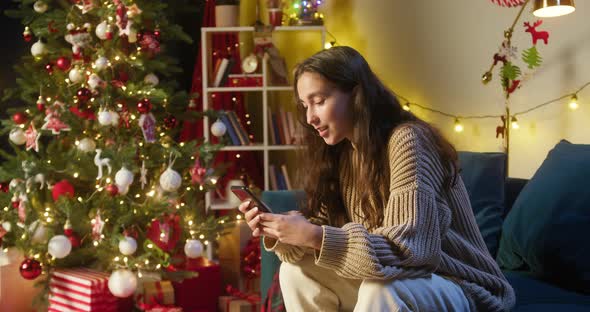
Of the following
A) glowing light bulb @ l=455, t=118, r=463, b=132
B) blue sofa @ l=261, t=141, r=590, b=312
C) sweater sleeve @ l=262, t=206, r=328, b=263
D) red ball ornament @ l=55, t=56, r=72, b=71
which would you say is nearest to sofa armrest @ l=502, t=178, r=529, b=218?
blue sofa @ l=261, t=141, r=590, b=312

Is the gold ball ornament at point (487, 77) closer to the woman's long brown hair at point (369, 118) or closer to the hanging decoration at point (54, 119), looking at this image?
the woman's long brown hair at point (369, 118)

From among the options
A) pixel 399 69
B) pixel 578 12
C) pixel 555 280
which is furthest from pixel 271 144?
pixel 555 280

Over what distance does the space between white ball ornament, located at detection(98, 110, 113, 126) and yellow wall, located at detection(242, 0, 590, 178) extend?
148 cm

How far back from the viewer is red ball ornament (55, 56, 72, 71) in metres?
3.00

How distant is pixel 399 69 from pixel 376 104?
1986mm

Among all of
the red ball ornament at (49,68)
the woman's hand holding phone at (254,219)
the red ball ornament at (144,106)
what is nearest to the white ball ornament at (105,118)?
the red ball ornament at (144,106)

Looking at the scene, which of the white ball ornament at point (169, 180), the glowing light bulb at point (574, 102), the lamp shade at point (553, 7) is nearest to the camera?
the lamp shade at point (553, 7)

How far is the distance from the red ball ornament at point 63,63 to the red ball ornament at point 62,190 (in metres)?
0.48

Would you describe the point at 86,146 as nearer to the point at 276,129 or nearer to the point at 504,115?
the point at 276,129

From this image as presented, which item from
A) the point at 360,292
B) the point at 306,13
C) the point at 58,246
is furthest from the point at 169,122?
the point at 360,292

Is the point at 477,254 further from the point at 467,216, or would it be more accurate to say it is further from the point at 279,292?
the point at 279,292

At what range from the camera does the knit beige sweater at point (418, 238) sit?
1.49 meters

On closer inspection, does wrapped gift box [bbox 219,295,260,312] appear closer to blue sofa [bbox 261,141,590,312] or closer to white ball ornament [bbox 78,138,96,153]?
blue sofa [bbox 261,141,590,312]

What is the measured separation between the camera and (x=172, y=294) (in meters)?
2.95
